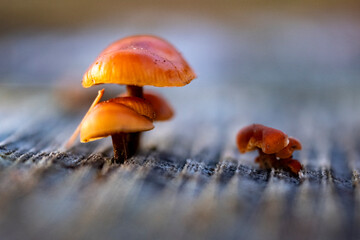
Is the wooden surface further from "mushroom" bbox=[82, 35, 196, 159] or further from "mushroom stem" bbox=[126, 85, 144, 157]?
"mushroom" bbox=[82, 35, 196, 159]

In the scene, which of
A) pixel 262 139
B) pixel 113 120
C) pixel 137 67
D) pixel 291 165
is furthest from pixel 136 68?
pixel 291 165

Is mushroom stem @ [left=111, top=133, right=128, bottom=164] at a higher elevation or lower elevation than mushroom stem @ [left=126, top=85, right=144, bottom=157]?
lower

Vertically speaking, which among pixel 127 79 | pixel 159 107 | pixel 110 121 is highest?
pixel 159 107

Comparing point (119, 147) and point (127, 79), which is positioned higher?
point (127, 79)

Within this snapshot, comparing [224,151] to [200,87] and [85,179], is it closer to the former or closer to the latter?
[85,179]

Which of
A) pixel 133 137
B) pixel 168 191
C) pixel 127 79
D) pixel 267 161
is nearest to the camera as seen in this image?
pixel 168 191

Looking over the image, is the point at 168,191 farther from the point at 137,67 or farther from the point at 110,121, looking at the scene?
the point at 137,67

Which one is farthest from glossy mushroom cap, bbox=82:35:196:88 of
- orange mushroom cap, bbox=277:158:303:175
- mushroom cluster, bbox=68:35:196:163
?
orange mushroom cap, bbox=277:158:303:175
